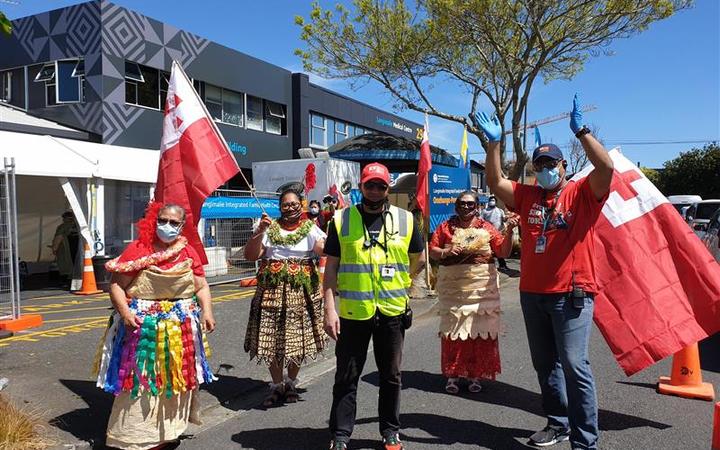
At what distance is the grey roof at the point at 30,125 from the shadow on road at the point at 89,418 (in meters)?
12.3

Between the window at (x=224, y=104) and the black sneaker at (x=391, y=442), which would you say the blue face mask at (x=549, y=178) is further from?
the window at (x=224, y=104)

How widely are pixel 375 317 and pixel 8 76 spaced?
66.3 feet

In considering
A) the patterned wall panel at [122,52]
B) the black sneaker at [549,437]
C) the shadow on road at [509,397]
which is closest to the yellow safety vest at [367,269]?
the black sneaker at [549,437]

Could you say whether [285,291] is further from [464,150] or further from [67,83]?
[67,83]

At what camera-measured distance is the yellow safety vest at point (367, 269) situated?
3.67m

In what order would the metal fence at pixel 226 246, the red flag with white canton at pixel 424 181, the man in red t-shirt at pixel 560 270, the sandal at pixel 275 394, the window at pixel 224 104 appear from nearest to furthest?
the man in red t-shirt at pixel 560 270, the sandal at pixel 275 394, the red flag with white canton at pixel 424 181, the metal fence at pixel 226 246, the window at pixel 224 104

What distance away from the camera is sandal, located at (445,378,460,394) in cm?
524

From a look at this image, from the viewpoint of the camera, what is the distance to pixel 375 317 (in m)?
3.70

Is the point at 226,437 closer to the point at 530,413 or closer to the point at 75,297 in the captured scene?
the point at 530,413

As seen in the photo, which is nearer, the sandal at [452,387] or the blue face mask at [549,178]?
the blue face mask at [549,178]

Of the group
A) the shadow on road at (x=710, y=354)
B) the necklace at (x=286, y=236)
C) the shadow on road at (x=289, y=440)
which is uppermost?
the necklace at (x=286, y=236)

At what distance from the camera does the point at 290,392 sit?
16.7 ft

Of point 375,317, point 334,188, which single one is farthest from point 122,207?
point 375,317

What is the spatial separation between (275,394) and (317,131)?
978 inches
